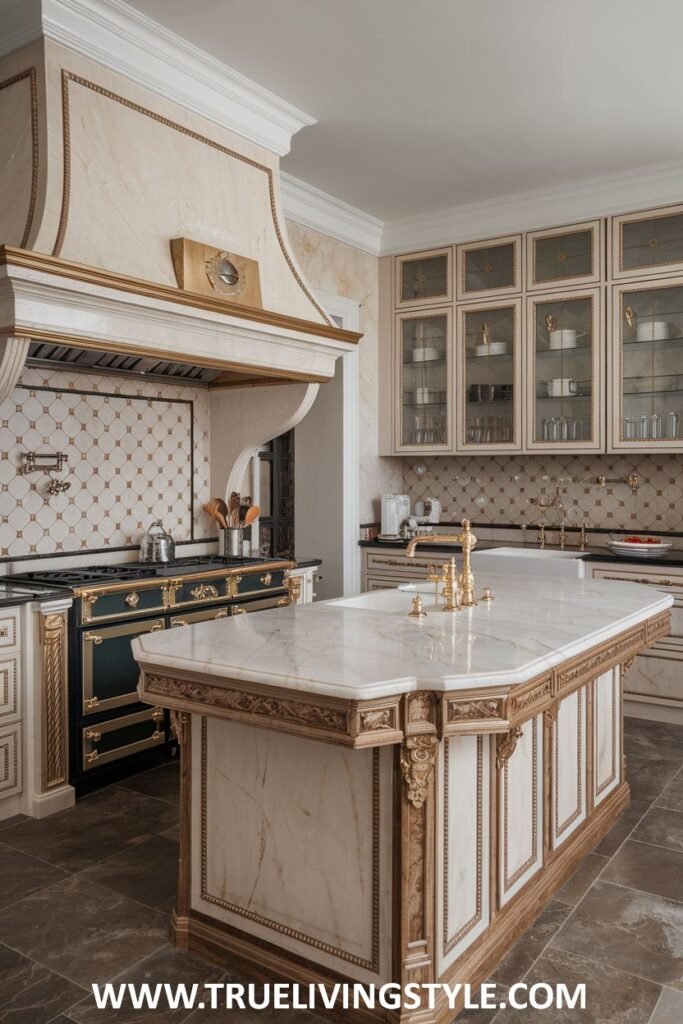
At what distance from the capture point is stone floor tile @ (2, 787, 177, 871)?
3010mm

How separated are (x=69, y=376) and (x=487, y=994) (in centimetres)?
308

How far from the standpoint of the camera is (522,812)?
2.51 meters

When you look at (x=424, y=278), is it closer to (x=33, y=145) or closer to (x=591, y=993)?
(x=33, y=145)

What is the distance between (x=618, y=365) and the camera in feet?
16.4

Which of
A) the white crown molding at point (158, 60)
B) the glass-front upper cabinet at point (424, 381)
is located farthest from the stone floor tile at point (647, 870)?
the white crown molding at point (158, 60)

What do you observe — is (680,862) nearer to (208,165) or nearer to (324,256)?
(208,165)

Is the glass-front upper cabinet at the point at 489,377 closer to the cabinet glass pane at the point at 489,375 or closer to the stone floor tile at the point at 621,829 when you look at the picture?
the cabinet glass pane at the point at 489,375

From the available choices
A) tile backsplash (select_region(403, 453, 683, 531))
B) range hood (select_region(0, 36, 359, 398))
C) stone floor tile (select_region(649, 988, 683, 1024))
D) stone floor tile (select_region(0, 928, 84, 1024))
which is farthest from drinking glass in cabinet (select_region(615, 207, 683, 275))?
stone floor tile (select_region(0, 928, 84, 1024))

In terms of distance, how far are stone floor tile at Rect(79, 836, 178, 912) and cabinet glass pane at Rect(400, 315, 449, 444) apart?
11.3 feet

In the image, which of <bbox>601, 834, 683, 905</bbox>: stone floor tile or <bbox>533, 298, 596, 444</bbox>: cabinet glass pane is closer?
<bbox>601, 834, 683, 905</bbox>: stone floor tile

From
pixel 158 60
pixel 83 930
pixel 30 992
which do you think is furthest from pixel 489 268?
pixel 30 992

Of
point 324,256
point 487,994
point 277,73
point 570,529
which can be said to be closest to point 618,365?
point 570,529

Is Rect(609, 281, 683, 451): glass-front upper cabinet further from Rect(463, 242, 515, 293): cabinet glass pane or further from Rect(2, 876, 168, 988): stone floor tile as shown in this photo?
Rect(2, 876, 168, 988): stone floor tile

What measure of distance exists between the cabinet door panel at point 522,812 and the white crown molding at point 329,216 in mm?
3585
